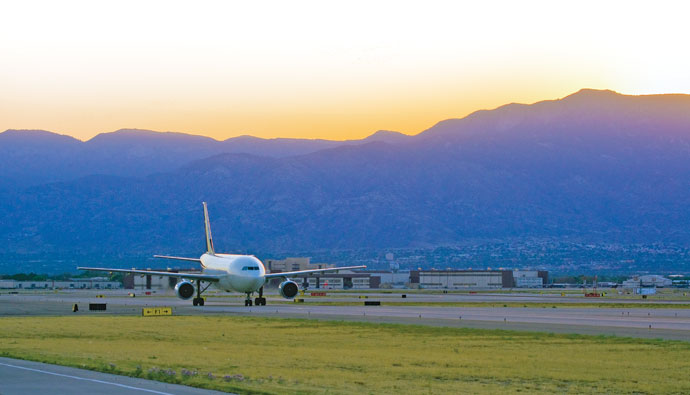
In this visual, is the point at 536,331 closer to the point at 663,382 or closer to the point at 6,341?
the point at 663,382

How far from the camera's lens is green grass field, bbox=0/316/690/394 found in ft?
99.7

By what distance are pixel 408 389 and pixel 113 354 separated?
14.2 m

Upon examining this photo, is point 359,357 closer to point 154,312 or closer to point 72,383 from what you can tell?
point 72,383

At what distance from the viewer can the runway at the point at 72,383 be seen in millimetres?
26828

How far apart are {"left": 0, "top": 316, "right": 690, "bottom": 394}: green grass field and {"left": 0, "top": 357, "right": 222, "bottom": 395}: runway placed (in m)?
1.03

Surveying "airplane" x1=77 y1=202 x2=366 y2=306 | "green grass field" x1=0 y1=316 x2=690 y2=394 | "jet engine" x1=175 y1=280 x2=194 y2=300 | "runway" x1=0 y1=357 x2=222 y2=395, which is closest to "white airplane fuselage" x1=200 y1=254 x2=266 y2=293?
"airplane" x1=77 y1=202 x2=366 y2=306

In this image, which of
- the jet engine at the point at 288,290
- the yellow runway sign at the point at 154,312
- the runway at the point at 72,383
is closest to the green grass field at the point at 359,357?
the runway at the point at 72,383

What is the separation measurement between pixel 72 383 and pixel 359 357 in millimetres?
12755

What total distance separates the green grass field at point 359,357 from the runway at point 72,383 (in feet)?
3.38

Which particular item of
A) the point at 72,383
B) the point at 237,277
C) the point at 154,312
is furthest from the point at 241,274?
the point at 72,383

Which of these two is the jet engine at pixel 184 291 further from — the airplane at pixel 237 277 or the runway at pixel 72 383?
the runway at pixel 72 383

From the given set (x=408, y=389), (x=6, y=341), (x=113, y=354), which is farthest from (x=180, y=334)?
(x=408, y=389)

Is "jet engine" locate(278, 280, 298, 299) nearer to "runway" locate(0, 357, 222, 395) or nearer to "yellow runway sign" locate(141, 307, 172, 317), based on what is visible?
"yellow runway sign" locate(141, 307, 172, 317)

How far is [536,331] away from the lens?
5191 cm
